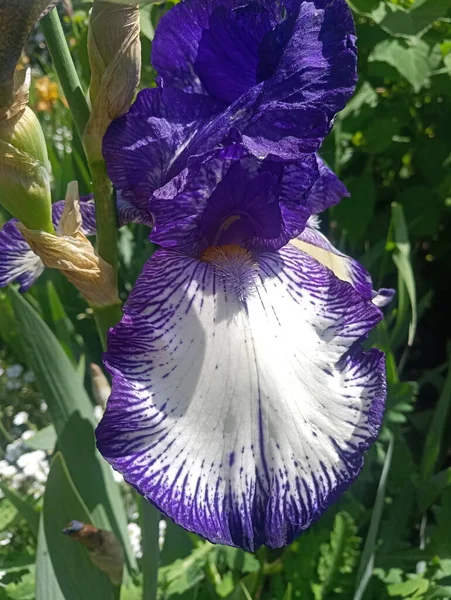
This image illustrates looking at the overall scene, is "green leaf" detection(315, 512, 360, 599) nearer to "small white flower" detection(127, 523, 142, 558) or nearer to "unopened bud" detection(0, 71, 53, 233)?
"small white flower" detection(127, 523, 142, 558)

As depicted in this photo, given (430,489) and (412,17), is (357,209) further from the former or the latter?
(430,489)

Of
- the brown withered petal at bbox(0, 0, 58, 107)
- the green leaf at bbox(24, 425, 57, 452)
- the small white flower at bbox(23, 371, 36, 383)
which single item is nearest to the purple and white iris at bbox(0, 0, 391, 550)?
the brown withered petal at bbox(0, 0, 58, 107)

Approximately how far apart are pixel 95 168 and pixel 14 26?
0.58 ft

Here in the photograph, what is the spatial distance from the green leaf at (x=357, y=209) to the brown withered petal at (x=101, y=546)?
3.24 ft

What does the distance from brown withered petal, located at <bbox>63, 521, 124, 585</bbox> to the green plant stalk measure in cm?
24

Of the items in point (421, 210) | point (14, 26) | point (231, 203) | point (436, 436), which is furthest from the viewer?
point (421, 210)

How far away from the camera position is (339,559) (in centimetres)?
104

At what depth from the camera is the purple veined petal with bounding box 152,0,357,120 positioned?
1.90 ft

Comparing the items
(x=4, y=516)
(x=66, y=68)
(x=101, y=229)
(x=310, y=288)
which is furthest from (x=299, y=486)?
(x=4, y=516)

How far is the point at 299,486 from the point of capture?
0.55 metres

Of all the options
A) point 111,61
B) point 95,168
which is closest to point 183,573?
point 95,168

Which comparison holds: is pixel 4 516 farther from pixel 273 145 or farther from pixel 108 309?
pixel 273 145

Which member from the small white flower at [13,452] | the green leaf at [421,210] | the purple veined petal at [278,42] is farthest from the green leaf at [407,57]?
the small white flower at [13,452]

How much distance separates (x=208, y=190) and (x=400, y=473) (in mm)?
894
